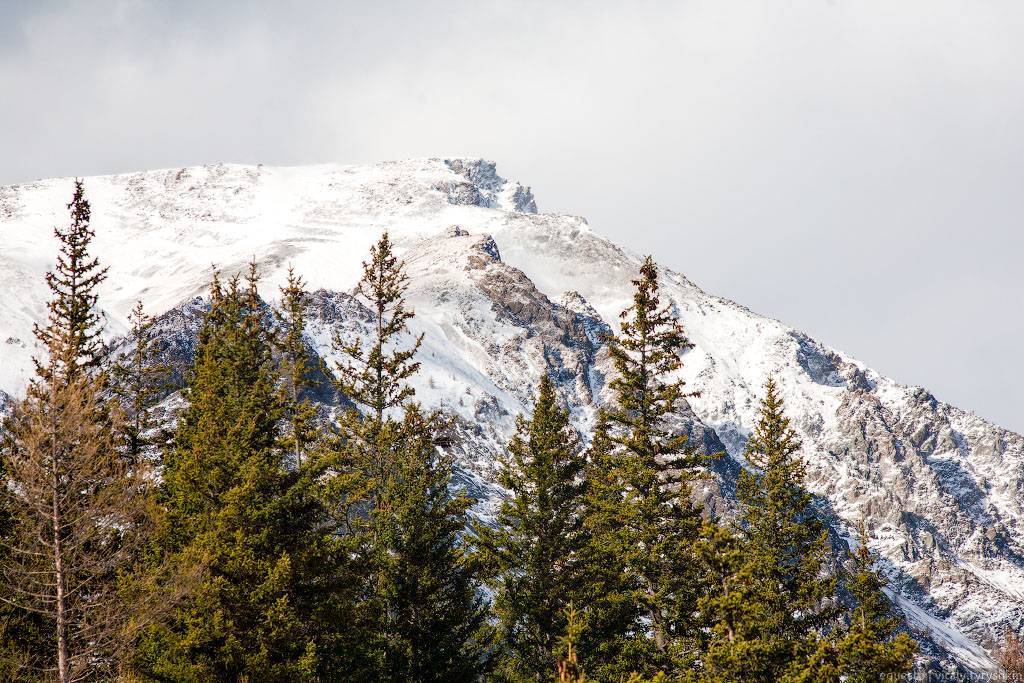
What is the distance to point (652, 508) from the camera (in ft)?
115

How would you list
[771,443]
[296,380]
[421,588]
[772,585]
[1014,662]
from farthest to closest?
[1014,662], [771,443], [296,380], [772,585], [421,588]

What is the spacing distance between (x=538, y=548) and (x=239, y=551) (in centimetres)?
1219

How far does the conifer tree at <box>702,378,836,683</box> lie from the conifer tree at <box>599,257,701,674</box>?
2.48 m

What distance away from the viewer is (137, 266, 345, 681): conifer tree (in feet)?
76.0

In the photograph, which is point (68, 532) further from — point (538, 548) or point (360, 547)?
point (538, 548)

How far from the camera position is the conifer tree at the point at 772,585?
24.9 m

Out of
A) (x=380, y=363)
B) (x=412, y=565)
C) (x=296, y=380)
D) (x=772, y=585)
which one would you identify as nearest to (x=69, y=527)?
(x=412, y=565)

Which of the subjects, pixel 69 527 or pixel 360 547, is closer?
pixel 69 527

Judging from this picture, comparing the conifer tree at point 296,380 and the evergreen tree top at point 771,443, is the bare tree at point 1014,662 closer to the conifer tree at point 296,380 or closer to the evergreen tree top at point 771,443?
the evergreen tree top at point 771,443

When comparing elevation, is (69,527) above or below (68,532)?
above

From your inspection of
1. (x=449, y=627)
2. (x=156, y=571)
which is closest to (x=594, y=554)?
(x=449, y=627)

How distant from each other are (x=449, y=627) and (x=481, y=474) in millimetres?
148862

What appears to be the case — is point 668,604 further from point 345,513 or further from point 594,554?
point 345,513

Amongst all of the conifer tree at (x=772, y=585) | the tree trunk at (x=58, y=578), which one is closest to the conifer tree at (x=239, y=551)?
the tree trunk at (x=58, y=578)
